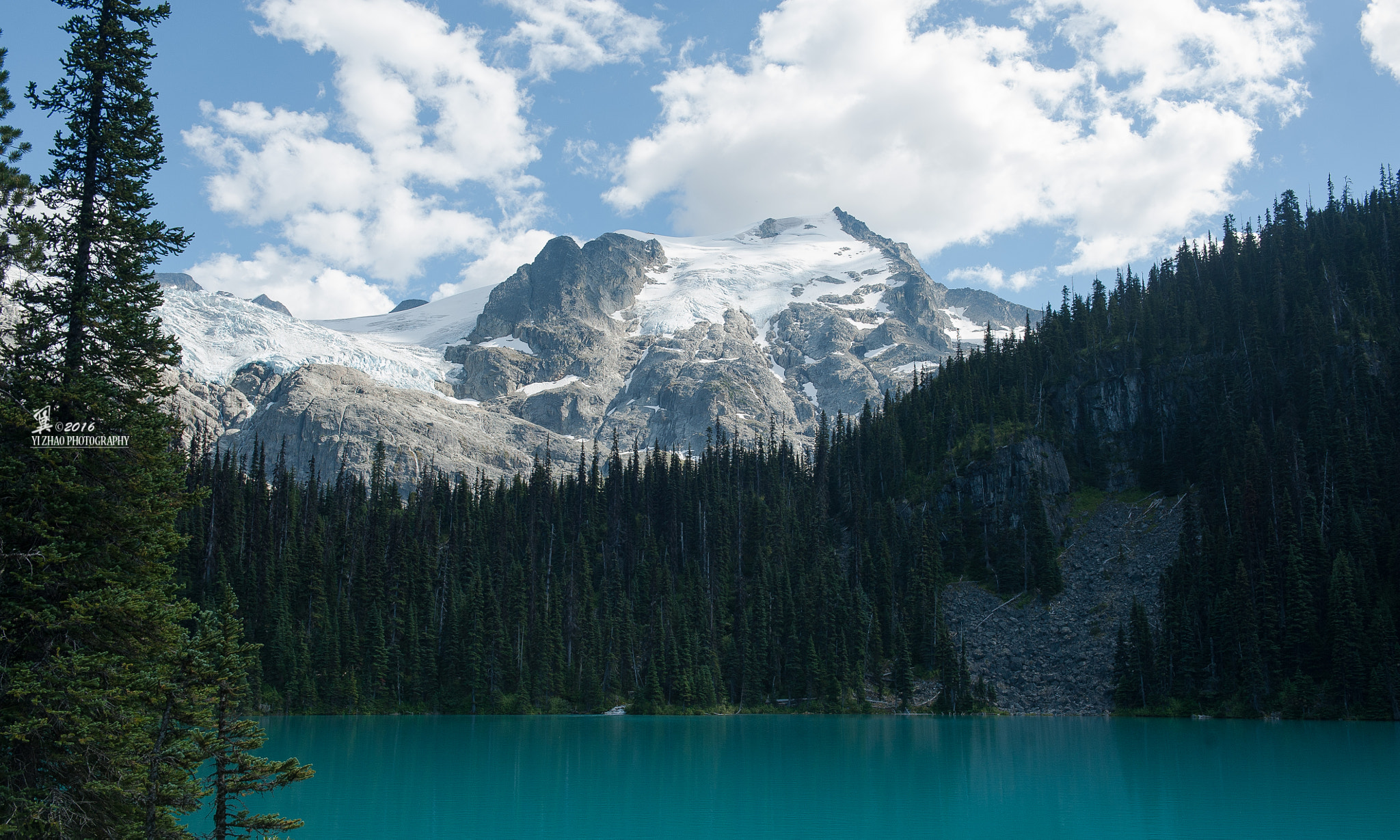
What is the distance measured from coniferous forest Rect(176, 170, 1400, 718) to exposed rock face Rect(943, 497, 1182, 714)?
9.54 feet

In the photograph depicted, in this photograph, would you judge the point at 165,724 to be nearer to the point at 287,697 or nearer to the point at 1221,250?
the point at 287,697

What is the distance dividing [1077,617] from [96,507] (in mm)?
104631

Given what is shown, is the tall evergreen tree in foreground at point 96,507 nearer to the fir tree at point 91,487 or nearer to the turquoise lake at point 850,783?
the fir tree at point 91,487

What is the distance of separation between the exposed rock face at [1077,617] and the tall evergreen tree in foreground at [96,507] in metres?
87.6

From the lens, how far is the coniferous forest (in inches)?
3615

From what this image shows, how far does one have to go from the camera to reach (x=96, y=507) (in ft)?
69.1

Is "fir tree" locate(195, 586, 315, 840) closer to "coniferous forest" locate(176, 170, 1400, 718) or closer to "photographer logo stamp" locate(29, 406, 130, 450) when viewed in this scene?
"photographer logo stamp" locate(29, 406, 130, 450)

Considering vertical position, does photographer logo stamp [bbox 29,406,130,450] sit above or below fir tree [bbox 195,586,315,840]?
above

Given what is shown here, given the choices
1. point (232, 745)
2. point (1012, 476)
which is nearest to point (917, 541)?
point (1012, 476)

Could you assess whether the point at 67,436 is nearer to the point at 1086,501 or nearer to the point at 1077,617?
the point at 1077,617

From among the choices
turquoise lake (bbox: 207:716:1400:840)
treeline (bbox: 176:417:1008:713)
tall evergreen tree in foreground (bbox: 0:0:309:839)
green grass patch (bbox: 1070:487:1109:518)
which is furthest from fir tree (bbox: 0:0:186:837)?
green grass patch (bbox: 1070:487:1109:518)

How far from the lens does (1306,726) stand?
75250 mm

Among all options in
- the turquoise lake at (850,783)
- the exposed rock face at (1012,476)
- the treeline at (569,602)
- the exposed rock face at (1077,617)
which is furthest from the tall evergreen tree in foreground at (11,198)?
the exposed rock face at (1012,476)

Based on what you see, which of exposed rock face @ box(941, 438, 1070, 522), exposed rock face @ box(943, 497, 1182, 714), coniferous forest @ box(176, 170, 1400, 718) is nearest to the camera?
coniferous forest @ box(176, 170, 1400, 718)
